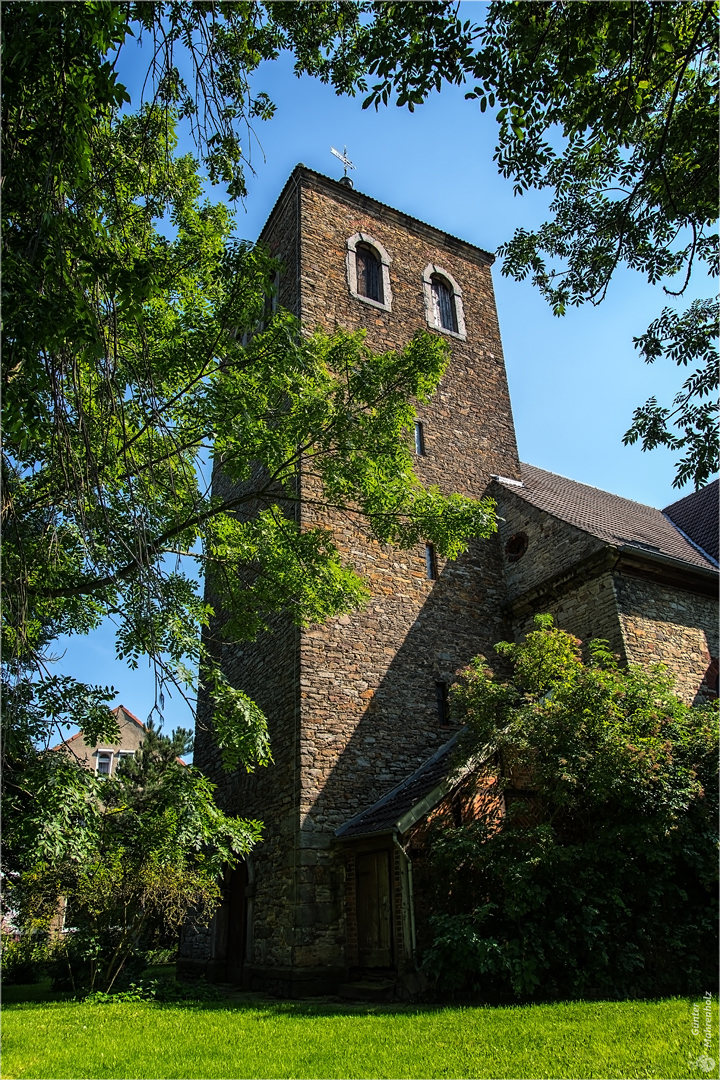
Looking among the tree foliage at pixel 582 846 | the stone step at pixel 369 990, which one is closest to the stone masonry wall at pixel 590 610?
the tree foliage at pixel 582 846

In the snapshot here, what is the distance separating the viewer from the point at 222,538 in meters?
8.53

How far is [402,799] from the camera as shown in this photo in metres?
9.99

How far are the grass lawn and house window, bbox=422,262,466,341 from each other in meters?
14.3

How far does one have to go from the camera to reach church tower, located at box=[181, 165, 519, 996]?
9.68 metres

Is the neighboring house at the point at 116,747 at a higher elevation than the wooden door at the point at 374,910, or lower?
higher

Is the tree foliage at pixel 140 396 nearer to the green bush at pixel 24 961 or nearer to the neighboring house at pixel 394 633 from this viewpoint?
the neighboring house at pixel 394 633

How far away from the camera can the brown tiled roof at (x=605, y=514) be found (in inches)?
539

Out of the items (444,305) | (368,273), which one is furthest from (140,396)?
(444,305)

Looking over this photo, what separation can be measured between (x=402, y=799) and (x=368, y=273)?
12174 millimetres

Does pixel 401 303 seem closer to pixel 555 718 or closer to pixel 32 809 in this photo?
pixel 555 718

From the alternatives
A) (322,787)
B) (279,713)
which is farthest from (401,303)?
(322,787)

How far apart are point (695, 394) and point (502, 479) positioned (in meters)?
9.57

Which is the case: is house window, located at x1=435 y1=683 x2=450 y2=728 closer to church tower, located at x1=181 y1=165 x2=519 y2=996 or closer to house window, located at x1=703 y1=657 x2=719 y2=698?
church tower, located at x1=181 y1=165 x2=519 y2=996

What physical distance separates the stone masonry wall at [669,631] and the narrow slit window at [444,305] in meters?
8.57
